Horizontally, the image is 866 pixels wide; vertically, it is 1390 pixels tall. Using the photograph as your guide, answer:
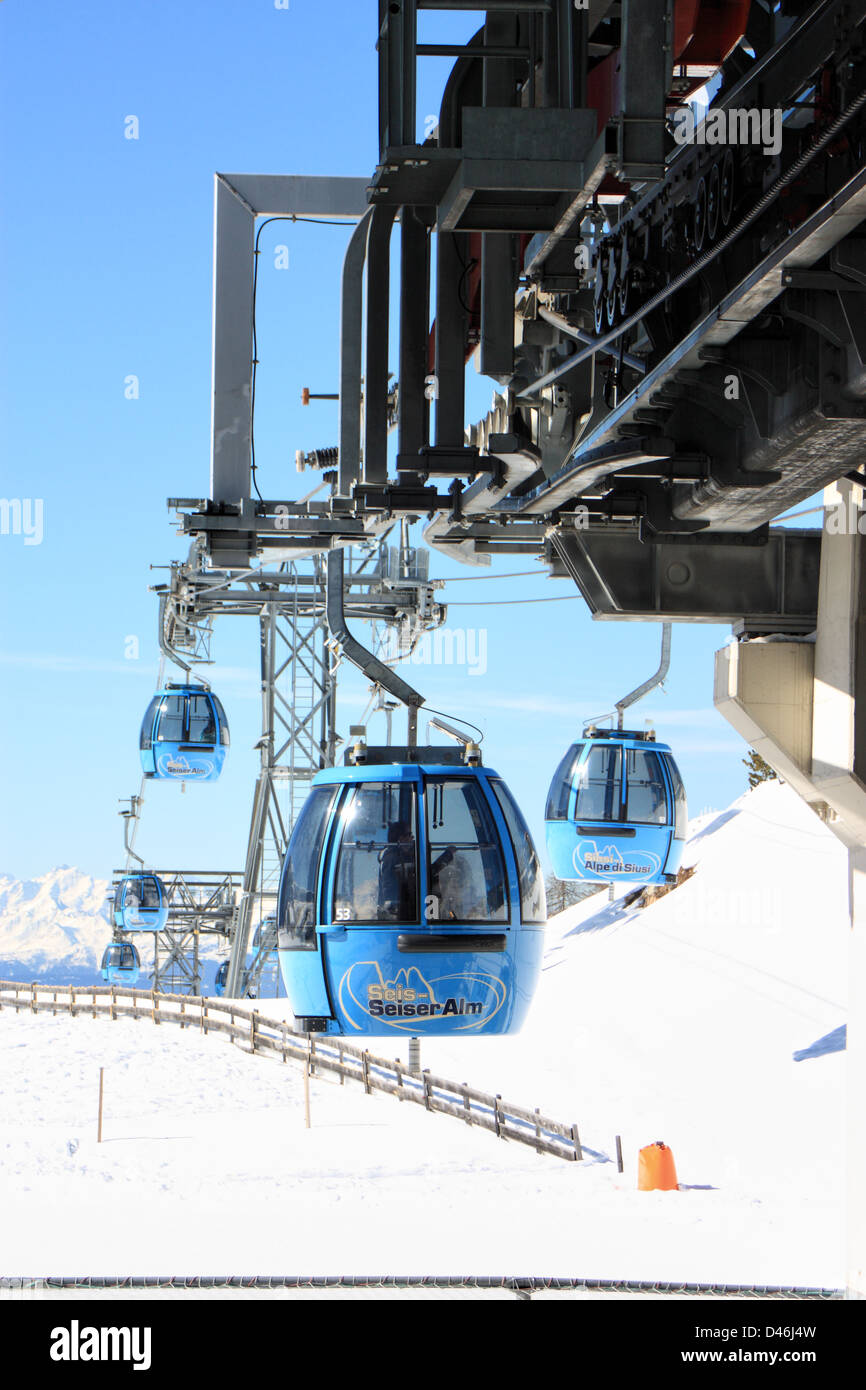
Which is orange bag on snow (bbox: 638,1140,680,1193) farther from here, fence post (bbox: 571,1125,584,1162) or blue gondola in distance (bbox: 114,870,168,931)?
blue gondola in distance (bbox: 114,870,168,931)

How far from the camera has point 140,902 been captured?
4112 cm

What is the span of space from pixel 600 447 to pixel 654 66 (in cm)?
247

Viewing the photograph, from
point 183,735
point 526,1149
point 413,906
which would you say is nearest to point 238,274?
point 413,906

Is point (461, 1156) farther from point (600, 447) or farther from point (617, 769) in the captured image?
point (600, 447)

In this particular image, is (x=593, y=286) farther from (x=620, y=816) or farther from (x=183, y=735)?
(x=183, y=735)

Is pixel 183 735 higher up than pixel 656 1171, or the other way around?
pixel 183 735

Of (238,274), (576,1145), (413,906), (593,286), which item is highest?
(238,274)

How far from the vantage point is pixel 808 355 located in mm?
7328

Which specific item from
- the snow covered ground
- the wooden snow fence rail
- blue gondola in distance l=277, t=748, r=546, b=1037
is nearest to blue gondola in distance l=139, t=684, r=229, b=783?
the wooden snow fence rail

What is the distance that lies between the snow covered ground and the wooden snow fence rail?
38 cm

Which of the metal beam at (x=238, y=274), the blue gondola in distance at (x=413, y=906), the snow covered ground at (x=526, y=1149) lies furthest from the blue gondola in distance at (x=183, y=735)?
the blue gondola in distance at (x=413, y=906)

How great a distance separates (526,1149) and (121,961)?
25.0m

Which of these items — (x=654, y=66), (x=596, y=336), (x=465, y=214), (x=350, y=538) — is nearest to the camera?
(x=654, y=66)
